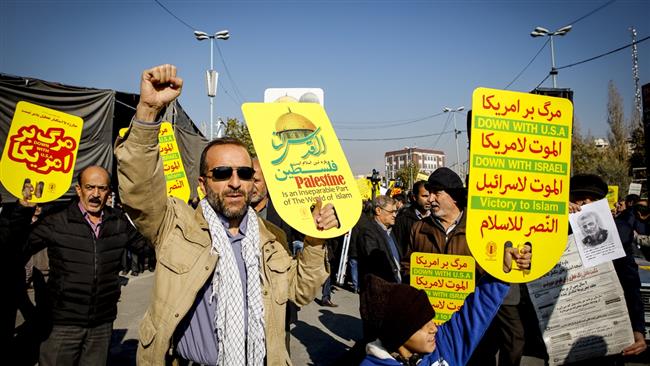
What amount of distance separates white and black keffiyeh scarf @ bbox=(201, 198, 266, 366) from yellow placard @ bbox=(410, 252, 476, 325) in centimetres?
172

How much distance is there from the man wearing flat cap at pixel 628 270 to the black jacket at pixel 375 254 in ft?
7.18

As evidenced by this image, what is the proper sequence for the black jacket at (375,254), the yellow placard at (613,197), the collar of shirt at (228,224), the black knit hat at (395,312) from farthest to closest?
the yellow placard at (613,197) → the black jacket at (375,254) → the collar of shirt at (228,224) → the black knit hat at (395,312)

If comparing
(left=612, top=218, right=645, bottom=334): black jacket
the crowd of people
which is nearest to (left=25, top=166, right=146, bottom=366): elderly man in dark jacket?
the crowd of people

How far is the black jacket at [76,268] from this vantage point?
3344 millimetres

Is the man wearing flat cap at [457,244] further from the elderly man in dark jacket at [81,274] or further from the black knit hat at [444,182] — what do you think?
the elderly man in dark jacket at [81,274]

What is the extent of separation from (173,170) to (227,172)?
476 cm

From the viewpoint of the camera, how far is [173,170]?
21.4ft

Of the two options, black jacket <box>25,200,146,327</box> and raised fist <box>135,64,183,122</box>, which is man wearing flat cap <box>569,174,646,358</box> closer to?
raised fist <box>135,64,183,122</box>

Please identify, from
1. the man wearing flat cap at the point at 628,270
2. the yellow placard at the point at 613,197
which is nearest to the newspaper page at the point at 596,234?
the man wearing flat cap at the point at 628,270

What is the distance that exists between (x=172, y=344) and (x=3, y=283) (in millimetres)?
2912

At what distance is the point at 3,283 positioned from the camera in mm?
3865

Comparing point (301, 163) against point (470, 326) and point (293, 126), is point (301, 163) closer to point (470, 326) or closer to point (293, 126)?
point (293, 126)

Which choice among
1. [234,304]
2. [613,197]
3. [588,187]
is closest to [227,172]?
[234,304]

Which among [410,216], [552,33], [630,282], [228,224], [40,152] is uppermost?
[552,33]
